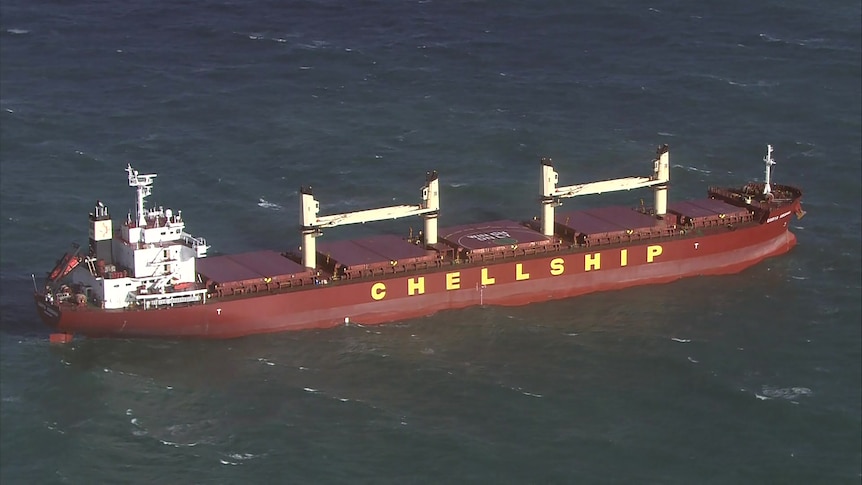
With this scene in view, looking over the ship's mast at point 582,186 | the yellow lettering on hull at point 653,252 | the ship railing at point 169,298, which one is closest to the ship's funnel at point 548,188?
the ship's mast at point 582,186

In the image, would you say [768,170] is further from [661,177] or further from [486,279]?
[486,279]

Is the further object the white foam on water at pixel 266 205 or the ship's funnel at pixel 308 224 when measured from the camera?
the white foam on water at pixel 266 205

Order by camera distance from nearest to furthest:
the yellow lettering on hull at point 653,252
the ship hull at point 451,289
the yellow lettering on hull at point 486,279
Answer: the ship hull at point 451,289
the yellow lettering on hull at point 486,279
the yellow lettering on hull at point 653,252

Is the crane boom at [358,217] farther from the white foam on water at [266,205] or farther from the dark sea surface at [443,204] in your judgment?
the white foam on water at [266,205]

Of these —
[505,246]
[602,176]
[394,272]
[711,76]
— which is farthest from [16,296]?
[711,76]

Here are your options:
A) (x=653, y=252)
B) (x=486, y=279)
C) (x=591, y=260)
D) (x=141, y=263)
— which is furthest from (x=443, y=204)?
(x=141, y=263)

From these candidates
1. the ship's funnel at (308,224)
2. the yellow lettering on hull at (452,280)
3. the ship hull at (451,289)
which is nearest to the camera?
the ship hull at (451,289)
